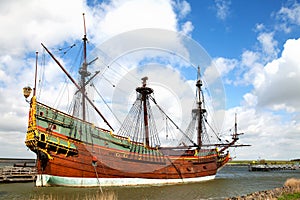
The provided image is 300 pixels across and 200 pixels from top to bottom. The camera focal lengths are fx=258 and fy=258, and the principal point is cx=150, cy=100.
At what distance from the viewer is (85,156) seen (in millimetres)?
27031

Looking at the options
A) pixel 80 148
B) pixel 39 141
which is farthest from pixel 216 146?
pixel 39 141

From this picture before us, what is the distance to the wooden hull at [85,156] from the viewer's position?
25141mm

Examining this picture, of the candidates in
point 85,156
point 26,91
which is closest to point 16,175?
point 85,156

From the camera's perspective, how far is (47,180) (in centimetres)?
2548

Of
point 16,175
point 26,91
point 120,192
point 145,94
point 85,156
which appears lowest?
point 120,192

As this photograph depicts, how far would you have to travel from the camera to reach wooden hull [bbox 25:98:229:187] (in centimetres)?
2514

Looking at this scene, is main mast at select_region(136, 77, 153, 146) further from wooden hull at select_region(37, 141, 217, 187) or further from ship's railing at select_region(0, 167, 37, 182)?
ship's railing at select_region(0, 167, 37, 182)

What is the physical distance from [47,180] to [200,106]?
37.2 m

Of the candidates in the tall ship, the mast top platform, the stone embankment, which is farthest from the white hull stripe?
the stone embankment

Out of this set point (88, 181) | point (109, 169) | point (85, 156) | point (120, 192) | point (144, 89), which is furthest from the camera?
point (144, 89)

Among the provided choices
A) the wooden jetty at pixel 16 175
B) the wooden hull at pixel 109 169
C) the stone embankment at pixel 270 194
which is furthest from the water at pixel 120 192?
the stone embankment at pixel 270 194

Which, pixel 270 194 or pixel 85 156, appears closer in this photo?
pixel 270 194

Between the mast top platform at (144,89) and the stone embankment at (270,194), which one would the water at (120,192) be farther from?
the mast top platform at (144,89)

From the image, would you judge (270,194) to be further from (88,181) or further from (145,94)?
(145,94)
